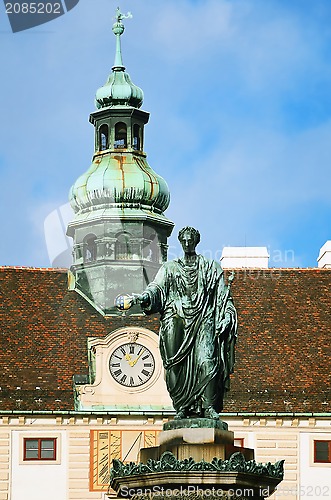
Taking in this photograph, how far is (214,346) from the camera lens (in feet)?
54.0

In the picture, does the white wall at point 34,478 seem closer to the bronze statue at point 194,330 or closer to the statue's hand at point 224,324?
the bronze statue at point 194,330

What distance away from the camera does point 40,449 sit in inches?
1956

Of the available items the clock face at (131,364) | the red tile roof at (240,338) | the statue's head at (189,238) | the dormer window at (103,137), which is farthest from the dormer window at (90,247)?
the statue's head at (189,238)

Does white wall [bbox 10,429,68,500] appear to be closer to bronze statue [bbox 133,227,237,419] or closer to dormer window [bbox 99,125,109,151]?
dormer window [bbox 99,125,109,151]

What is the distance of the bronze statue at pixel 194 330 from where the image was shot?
16.3 metres

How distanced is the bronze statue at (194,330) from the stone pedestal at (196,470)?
298mm

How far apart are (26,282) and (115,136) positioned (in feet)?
20.5

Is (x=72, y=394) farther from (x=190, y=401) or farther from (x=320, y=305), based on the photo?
(x=190, y=401)

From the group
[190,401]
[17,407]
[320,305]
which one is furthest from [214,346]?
[320,305]

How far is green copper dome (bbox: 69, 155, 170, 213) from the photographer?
5538cm

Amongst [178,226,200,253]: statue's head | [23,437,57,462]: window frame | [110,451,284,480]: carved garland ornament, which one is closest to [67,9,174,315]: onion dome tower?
[23,437,57,462]: window frame

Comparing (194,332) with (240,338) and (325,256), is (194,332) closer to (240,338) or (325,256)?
(240,338)

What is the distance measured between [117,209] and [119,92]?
4179 mm

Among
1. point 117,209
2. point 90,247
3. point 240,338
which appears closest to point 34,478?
point 240,338
